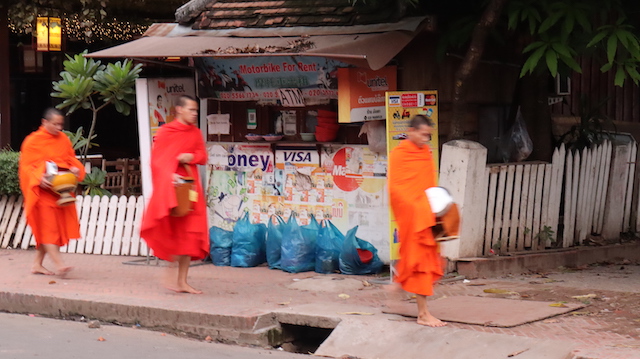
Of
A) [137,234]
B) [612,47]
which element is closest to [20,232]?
[137,234]

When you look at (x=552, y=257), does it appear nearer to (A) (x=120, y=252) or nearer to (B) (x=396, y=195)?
(B) (x=396, y=195)

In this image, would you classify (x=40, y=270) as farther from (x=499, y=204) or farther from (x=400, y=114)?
(x=499, y=204)

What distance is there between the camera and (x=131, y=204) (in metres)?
11.4

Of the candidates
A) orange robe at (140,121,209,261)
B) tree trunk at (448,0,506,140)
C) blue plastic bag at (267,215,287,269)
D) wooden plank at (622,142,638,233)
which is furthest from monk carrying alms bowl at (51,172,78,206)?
wooden plank at (622,142,638,233)

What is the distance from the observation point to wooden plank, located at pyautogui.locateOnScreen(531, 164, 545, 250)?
9969 millimetres

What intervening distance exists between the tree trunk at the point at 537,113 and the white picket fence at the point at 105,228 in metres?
4.91

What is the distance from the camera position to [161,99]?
10.4 meters

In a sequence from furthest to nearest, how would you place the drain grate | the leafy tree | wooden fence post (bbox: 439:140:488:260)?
the leafy tree → wooden fence post (bbox: 439:140:488:260) → the drain grate

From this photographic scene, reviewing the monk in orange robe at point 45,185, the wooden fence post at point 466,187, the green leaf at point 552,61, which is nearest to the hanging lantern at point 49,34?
the monk in orange robe at point 45,185

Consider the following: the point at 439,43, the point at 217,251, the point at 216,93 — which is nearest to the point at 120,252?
the point at 217,251

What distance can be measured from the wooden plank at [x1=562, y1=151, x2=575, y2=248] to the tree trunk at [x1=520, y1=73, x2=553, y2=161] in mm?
397

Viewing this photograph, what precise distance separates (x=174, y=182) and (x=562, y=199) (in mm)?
4963

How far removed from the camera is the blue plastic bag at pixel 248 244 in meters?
10.3

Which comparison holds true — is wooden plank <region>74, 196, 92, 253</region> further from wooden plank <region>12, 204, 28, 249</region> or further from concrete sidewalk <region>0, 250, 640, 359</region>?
concrete sidewalk <region>0, 250, 640, 359</region>
